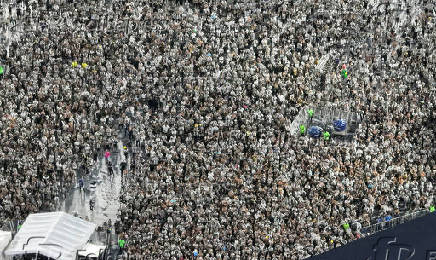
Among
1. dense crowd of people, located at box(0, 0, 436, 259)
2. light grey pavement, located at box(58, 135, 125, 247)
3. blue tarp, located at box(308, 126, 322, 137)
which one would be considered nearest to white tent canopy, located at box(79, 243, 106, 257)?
dense crowd of people, located at box(0, 0, 436, 259)

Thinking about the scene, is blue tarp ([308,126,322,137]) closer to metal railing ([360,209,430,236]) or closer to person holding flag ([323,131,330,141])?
person holding flag ([323,131,330,141])

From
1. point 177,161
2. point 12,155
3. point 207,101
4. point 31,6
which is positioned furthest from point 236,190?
point 31,6

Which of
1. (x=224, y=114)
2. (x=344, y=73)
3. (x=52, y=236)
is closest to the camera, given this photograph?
(x=52, y=236)

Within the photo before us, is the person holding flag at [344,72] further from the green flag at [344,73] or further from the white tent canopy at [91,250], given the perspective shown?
the white tent canopy at [91,250]

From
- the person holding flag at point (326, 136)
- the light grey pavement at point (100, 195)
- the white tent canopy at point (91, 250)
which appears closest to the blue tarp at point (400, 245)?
the white tent canopy at point (91, 250)

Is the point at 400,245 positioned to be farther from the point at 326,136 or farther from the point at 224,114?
the point at 326,136

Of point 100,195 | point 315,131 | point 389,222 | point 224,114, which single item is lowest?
point 389,222

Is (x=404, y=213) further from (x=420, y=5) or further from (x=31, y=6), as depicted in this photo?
(x=31, y=6)

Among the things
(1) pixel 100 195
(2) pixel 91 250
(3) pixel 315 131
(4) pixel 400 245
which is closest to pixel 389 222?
(3) pixel 315 131

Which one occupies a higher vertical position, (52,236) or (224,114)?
(224,114)
